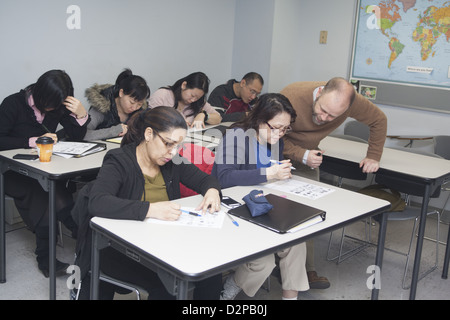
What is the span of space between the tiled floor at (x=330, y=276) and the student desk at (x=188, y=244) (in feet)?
3.12

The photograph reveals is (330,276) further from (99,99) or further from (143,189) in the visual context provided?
(99,99)

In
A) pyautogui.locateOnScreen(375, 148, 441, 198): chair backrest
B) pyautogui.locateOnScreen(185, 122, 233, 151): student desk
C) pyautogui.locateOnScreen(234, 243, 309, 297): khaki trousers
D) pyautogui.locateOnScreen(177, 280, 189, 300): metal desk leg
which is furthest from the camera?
pyautogui.locateOnScreen(185, 122, 233, 151): student desk

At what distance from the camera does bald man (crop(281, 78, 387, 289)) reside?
2754 mm

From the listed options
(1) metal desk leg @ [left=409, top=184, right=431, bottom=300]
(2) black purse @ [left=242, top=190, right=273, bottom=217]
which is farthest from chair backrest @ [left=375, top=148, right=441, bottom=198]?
(2) black purse @ [left=242, top=190, right=273, bottom=217]

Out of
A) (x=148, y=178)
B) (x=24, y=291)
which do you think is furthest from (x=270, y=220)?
(x=24, y=291)

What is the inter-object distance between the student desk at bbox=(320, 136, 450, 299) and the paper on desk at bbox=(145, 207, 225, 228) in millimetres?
1348

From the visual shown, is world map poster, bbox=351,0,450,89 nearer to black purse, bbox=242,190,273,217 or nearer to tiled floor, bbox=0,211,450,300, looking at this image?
tiled floor, bbox=0,211,450,300

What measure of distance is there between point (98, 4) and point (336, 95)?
7.58ft

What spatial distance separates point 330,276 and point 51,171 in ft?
6.00

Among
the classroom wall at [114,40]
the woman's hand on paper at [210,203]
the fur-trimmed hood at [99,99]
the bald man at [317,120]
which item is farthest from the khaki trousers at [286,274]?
the classroom wall at [114,40]

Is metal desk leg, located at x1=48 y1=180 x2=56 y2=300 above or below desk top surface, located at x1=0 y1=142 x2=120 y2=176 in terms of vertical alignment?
below

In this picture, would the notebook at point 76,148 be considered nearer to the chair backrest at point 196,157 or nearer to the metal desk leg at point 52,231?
the metal desk leg at point 52,231

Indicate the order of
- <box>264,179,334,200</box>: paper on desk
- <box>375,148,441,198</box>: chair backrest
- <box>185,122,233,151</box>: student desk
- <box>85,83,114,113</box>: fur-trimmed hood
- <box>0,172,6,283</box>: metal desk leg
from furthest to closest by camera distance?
<box>85,83,114,113</box>: fur-trimmed hood
<box>185,122,233,151</box>: student desk
<box>375,148,441,198</box>: chair backrest
<box>0,172,6,283</box>: metal desk leg
<box>264,179,334,200</box>: paper on desk

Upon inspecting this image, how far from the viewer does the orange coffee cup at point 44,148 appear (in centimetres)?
259
